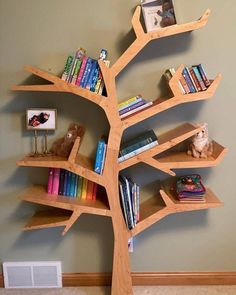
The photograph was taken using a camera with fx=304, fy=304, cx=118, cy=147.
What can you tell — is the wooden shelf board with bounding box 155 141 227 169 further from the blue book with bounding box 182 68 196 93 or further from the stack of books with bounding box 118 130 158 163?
the blue book with bounding box 182 68 196 93

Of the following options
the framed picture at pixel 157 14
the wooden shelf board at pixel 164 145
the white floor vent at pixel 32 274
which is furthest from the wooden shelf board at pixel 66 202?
the framed picture at pixel 157 14

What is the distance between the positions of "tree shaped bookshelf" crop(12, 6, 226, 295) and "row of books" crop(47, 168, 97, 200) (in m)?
0.05

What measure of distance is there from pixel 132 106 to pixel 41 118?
1.64ft

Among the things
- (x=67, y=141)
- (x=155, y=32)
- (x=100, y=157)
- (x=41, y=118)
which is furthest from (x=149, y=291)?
(x=155, y=32)

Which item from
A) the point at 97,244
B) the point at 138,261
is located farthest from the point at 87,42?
the point at 138,261

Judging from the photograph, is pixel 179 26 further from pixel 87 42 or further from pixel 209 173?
pixel 209 173

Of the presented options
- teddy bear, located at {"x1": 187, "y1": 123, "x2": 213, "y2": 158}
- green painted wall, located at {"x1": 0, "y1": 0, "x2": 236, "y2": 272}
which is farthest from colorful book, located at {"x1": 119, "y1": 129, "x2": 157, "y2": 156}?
teddy bear, located at {"x1": 187, "y1": 123, "x2": 213, "y2": 158}

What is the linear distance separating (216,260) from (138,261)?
0.49 metres

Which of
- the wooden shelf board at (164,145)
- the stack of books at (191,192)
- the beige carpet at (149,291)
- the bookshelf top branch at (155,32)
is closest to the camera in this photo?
the bookshelf top branch at (155,32)

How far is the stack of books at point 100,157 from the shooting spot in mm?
1569

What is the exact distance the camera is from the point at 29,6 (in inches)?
63.5

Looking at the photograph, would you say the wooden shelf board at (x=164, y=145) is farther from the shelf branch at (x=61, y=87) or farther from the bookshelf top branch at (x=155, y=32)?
the bookshelf top branch at (x=155, y=32)

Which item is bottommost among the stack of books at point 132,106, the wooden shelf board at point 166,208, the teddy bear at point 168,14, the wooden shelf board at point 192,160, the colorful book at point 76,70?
the wooden shelf board at point 166,208

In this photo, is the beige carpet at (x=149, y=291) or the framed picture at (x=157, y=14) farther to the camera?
the beige carpet at (x=149, y=291)
